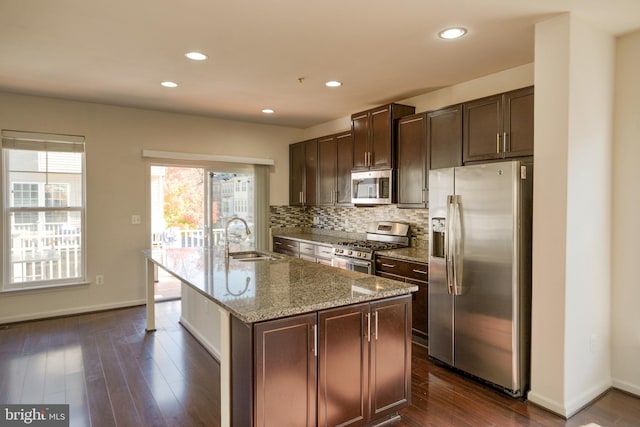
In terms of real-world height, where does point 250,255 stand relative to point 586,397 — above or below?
above

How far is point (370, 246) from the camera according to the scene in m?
4.36

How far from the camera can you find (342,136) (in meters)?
5.13

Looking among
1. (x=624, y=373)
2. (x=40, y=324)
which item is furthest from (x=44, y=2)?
(x=624, y=373)

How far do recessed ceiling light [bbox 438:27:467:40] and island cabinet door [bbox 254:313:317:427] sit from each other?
2.12m

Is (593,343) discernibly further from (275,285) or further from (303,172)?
(303,172)

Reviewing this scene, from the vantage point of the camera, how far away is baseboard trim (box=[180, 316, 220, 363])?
334cm

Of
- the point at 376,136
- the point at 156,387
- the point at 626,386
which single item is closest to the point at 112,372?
the point at 156,387

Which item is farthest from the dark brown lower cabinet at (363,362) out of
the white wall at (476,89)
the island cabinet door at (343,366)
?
the white wall at (476,89)

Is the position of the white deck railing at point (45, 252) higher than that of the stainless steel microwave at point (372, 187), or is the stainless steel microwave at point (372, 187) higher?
the stainless steel microwave at point (372, 187)

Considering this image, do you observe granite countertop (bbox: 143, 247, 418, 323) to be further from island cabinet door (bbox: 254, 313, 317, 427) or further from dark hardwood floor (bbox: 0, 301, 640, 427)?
dark hardwood floor (bbox: 0, 301, 640, 427)

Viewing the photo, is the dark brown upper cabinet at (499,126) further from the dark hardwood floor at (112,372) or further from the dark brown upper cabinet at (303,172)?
the dark hardwood floor at (112,372)

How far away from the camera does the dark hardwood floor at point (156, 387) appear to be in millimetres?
2461

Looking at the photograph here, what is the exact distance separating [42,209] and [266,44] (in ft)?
11.6

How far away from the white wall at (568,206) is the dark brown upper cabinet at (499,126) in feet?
1.30
